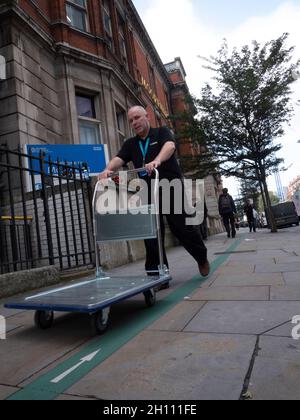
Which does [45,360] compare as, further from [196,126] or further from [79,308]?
[196,126]

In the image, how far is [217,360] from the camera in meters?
1.79

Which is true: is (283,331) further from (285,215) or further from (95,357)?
(285,215)

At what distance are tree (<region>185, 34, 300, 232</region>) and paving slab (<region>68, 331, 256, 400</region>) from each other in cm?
1427

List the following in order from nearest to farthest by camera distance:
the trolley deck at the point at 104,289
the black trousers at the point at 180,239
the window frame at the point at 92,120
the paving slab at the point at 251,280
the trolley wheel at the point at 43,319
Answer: the trolley deck at the point at 104,289
the trolley wheel at the point at 43,319
the paving slab at the point at 251,280
the black trousers at the point at 180,239
the window frame at the point at 92,120

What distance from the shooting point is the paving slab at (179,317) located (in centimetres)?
247

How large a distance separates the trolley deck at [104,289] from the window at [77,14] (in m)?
10.5

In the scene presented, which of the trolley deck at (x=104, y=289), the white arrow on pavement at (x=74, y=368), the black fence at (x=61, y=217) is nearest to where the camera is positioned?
the white arrow on pavement at (x=74, y=368)

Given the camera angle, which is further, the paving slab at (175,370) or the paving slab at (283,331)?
the paving slab at (283,331)

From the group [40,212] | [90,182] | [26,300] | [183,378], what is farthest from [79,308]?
[40,212]

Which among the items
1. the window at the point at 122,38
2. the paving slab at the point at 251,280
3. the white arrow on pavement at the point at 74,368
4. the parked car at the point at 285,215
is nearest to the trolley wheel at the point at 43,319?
the white arrow on pavement at the point at 74,368

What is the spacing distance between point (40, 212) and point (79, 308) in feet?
18.3

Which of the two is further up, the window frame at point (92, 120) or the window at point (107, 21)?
the window at point (107, 21)

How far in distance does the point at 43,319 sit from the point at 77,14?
1218cm

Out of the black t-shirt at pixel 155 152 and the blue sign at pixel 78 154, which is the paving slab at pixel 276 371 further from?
the blue sign at pixel 78 154
